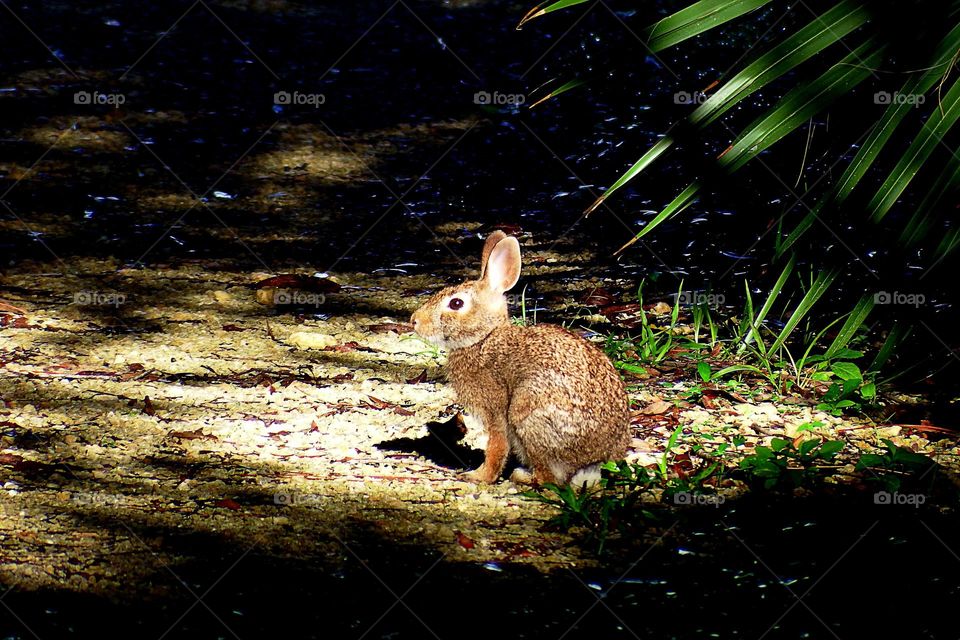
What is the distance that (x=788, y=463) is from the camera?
163 inches

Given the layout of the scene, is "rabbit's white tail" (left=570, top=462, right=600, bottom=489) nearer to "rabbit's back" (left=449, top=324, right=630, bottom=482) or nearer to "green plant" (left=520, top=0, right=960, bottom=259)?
"rabbit's back" (left=449, top=324, right=630, bottom=482)

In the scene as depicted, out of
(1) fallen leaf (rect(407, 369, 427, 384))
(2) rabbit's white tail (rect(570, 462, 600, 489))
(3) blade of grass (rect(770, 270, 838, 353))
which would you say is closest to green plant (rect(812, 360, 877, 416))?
(3) blade of grass (rect(770, 270, 838, 353))

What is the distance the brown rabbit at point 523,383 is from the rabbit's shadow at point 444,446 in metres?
0.22

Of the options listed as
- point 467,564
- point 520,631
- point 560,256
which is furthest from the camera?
point 560,256

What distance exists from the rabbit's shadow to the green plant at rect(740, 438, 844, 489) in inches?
43.0

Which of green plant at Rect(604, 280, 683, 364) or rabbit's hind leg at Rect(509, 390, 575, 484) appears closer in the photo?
rabbit's hind leg at Rect(509, 390, 575, 484)

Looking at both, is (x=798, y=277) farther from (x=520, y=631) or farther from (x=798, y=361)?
(x=520, y=631)

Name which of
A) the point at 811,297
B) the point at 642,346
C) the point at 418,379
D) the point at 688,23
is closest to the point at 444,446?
the point at 418,379

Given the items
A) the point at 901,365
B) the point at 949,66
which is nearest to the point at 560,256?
the point at 901,365

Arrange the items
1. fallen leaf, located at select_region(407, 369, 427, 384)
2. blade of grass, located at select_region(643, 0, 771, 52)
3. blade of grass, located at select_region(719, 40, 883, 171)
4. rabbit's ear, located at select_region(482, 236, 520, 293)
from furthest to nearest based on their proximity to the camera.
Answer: fallen leaf, located at select_region(407, 369, 427, 384) < rabbit's ear, located at select_region(482, 236, 520, 293) < blade of grass, located at select_region(719, 40, 883, 171) < blade of grass, located at select_region(643, 0, 771, 52)

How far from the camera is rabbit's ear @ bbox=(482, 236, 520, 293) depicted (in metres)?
4.25

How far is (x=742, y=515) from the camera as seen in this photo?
384cm

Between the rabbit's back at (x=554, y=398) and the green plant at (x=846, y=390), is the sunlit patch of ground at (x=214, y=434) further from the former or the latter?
the green plant at (x=846, y=390)

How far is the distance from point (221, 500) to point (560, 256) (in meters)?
3.36
